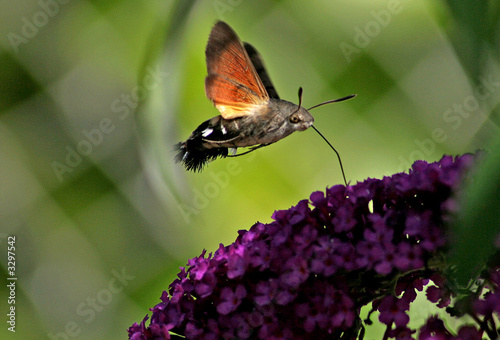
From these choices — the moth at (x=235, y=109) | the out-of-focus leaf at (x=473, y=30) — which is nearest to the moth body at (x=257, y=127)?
the moth at (x=235, y=109)

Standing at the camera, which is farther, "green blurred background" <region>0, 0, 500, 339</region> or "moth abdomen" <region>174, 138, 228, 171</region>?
"green blurred background" <region>0, 0, 500, 339</region>

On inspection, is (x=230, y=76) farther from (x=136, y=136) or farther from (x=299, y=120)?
(x=136, y=136)

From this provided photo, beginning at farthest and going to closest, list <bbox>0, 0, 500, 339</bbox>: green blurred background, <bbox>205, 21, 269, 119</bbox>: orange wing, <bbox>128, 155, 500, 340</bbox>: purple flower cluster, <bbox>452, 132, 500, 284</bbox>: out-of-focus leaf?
<bbox>0, 0, 500, 339</bbox>: green blurred background
<bbox>205, 21, 269, 119</bbox>: orange wing
<bbox>128, 155, 500, 340</bbox>: purple flower cluster
<bbox>452, 132, 500, 284</bbox>: out-of-focus leaf

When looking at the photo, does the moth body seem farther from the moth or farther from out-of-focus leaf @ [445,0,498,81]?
out-of-focus leaf @ [445,0,498,81]

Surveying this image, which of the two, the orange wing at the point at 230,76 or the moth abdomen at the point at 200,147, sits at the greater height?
the orange wing at the point at 230,76

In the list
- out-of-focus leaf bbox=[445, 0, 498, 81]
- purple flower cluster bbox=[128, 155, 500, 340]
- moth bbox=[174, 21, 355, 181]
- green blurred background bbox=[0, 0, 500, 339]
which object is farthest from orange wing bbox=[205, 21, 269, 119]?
green blurred background bbox=[0, 0, 500, 339]

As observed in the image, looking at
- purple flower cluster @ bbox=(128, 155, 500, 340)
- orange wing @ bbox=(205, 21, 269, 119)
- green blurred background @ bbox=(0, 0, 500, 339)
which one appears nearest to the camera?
purple flower cluster @ bbox=(128, 155, 500, 340)

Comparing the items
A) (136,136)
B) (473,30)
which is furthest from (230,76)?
(136,136)

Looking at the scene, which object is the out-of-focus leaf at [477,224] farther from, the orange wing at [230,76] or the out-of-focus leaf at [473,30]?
the orange wing at [230,76]
